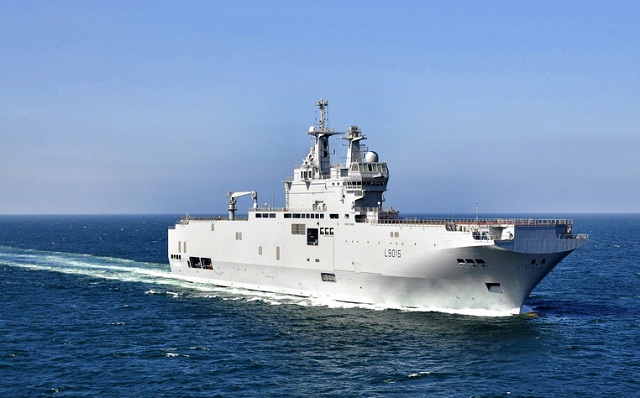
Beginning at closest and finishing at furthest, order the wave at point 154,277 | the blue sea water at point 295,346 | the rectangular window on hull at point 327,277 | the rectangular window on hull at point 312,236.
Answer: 1. the blue sea water at point 295,346
2. the wave at point 154,277
3. the rectangular window on hull at point 327,277
4. the rectangular window on hull at point 312,236

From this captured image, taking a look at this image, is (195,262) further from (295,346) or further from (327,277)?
(295,346)

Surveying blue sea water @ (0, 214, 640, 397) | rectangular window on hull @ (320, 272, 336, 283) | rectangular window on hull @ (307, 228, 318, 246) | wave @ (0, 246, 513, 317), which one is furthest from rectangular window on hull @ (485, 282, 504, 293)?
rectangular window on hull @ (307, 228, 318, 246)

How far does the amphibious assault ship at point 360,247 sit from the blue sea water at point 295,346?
6.04ft

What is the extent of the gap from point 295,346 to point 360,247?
11725mm

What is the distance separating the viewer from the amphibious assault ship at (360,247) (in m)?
38.7

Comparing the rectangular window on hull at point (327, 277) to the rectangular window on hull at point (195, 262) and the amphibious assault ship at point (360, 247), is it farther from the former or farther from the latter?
the rectangular window on hull at point (195, 262)

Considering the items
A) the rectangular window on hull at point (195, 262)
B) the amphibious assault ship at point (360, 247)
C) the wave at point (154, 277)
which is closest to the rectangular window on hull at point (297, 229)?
the amphibious assault ship at point (360, 247)

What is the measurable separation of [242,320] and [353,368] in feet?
40.4

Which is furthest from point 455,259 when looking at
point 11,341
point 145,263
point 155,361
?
point 145,263

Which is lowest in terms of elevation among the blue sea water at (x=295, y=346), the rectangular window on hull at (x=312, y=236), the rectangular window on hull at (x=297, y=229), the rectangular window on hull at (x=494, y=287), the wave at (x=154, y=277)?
the blue sea water at (x=295, y=346)

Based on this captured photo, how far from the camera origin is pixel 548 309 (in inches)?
1694

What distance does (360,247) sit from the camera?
43781 millimetres

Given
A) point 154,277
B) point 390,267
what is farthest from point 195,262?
point 390,267

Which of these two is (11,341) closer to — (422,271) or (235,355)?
(235,355)
